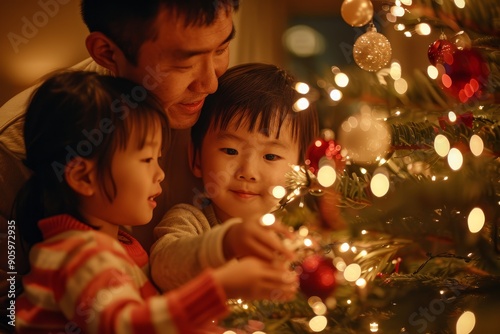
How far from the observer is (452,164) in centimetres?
70

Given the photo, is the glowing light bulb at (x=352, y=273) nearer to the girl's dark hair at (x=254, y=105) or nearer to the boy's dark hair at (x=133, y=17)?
the girl's dark hair at (x=254, y=105)

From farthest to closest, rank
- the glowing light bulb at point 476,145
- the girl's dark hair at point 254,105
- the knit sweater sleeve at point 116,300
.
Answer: the girl's dark hair at point 254,105 < the glowing light bulb at point 476,145 < the knit sweater sleeve at point 116,300

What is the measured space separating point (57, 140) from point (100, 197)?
3.4 inches

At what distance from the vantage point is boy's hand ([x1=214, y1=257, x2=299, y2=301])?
0.64 metres

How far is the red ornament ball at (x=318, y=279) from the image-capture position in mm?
785

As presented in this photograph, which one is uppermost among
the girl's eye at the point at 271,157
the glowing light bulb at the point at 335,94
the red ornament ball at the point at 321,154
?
the glowing light bulb at the point at 335,94

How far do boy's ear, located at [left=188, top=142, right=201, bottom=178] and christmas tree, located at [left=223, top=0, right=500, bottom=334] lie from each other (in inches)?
6.1

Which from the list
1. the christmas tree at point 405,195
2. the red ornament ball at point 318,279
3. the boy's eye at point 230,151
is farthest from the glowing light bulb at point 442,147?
the boy's eye at point 230,151

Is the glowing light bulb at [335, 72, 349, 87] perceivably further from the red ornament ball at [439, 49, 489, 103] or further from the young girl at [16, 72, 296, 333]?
the young girl at [16, 72, 296, 333]

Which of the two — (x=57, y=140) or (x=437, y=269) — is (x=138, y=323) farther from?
(x=437, y=269)

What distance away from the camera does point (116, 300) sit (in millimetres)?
634

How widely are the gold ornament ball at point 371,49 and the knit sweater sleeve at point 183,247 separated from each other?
1.00ft

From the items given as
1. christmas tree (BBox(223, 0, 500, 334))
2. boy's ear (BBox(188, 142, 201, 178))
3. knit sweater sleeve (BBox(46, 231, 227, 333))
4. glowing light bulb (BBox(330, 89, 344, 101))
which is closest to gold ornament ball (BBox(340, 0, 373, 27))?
christmas tree (BBox(223, 0, 500, 334))

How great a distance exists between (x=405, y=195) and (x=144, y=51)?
0.40 m
